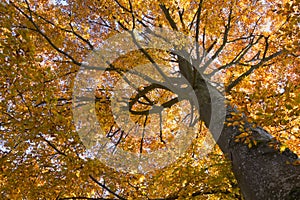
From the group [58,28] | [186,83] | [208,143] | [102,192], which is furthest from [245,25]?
[102,192]

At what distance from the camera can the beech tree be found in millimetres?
2980

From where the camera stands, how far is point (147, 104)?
21.2 ft

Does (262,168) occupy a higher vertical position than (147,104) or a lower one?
lower

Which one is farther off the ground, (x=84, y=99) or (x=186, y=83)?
(x=186, y=83)

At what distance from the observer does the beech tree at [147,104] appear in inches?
117

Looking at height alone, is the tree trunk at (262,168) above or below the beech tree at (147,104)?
below

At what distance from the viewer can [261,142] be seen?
123 inches

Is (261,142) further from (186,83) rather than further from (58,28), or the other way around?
(58,28)

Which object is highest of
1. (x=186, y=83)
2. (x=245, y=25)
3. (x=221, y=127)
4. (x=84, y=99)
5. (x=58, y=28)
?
(x=245, y=25)

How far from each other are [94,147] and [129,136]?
232 centimetres

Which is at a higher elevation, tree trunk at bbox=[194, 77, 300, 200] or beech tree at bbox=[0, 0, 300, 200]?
beech tree at bbox=[0, 0, 300, 200]

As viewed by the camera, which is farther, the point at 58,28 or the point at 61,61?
the point at 61,61

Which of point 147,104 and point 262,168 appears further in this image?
point 147,104

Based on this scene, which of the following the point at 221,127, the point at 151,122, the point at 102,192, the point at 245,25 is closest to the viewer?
the point at 221,127
